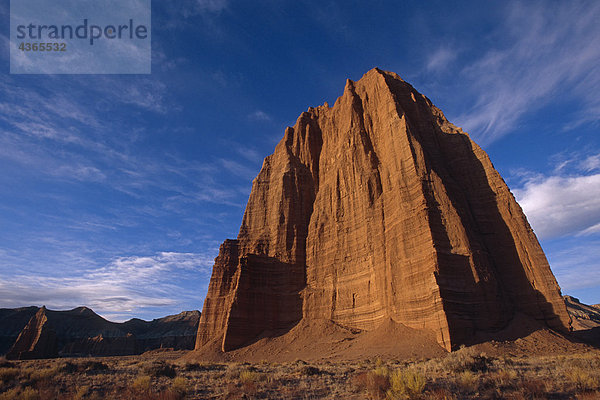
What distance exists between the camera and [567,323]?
105 feet

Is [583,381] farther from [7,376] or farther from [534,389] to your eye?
[7,376]

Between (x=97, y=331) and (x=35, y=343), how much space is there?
48732 mm

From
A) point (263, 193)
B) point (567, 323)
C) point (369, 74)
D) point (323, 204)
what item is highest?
point (369, 74)

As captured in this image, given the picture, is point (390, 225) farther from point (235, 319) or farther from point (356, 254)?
point (235, 319)

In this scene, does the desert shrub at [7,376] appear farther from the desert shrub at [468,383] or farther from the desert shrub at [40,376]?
the desert shrub at [468,383]

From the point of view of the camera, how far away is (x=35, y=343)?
65.4m

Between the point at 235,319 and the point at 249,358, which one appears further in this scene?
the point at 235,319

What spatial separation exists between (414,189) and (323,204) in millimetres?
18239

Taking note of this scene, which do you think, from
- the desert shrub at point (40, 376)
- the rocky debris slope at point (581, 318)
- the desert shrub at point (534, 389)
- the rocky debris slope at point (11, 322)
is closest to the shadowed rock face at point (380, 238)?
the desert shrub at point (534, 389)

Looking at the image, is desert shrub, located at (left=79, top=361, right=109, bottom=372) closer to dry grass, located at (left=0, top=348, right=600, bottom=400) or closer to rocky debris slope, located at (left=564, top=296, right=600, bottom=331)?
dry grass, located at (left=0, top=348, right=600, bottom=400)

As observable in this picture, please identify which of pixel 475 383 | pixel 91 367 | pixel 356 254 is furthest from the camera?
pixel 356 254

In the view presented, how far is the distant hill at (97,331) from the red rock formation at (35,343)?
2.99 feet

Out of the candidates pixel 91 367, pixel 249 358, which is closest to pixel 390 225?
pixel 249 358

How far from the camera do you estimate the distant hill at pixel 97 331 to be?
9388cm
